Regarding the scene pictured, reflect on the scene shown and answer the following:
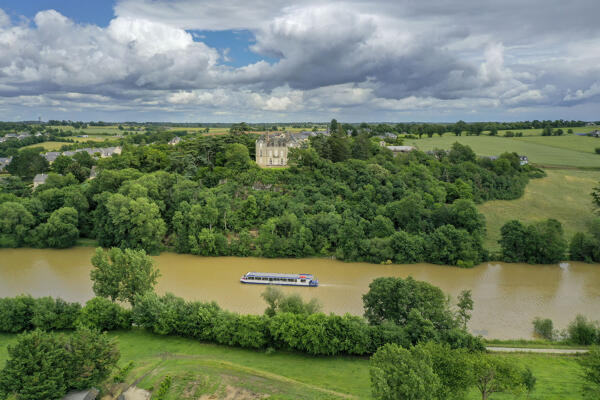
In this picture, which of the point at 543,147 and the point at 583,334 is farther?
the point at 543,147

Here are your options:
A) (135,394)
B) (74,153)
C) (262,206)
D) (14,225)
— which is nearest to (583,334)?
(135,394)

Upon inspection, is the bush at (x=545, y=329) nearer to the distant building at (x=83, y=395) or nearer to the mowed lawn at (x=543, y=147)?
the distant building at (x=83, y=395)

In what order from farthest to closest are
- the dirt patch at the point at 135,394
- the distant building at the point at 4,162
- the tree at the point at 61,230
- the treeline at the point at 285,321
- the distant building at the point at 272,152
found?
the distant building at the point at 4,162 < the distant building at the point at 272,152 < the tree at the point at 61,230 < the treeline at the point at 285,321 < the dirt patch at the point at 135,394

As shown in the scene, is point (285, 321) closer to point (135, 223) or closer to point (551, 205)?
point (135, 223)

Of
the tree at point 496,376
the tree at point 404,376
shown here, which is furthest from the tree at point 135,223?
the tree at point 496,376

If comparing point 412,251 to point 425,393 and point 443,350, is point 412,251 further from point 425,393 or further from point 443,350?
point 425,393

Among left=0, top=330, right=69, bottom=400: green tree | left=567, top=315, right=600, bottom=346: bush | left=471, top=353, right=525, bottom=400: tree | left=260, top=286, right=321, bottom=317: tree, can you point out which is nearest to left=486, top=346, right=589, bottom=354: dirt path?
left=567, top=315, right=600, bottom=346: bush

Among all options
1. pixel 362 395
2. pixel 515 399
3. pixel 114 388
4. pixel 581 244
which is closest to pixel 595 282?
pixel 581 244
